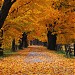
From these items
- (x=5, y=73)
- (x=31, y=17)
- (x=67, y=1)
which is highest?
(x=67, y=1)

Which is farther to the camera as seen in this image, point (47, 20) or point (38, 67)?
point (47, 20)

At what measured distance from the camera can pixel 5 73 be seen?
17.2 m

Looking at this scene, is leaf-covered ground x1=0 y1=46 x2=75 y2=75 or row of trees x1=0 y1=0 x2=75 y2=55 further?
row of trees x1=0 y1=0 x2=75 y2=55

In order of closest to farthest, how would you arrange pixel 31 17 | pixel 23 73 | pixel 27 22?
pixel 23 73 → pixel 27 22 → pixel 31 17

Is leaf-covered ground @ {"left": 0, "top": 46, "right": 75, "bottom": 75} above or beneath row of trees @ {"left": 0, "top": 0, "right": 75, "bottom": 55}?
beneath

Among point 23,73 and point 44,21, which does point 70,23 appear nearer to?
point 44,21

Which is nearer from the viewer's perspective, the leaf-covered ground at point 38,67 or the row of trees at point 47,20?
the leaf-covered ground at point 38,67

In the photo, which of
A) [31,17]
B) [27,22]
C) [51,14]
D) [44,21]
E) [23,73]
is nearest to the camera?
[23,73]

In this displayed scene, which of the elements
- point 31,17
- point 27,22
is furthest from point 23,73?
point 31,17

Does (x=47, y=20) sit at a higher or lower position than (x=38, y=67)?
higher

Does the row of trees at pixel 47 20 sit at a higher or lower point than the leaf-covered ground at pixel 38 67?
higher

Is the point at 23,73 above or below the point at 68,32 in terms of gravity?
below

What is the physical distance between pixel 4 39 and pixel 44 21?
15109 millimetres

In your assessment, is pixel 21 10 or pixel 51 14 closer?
pixel 21 10
